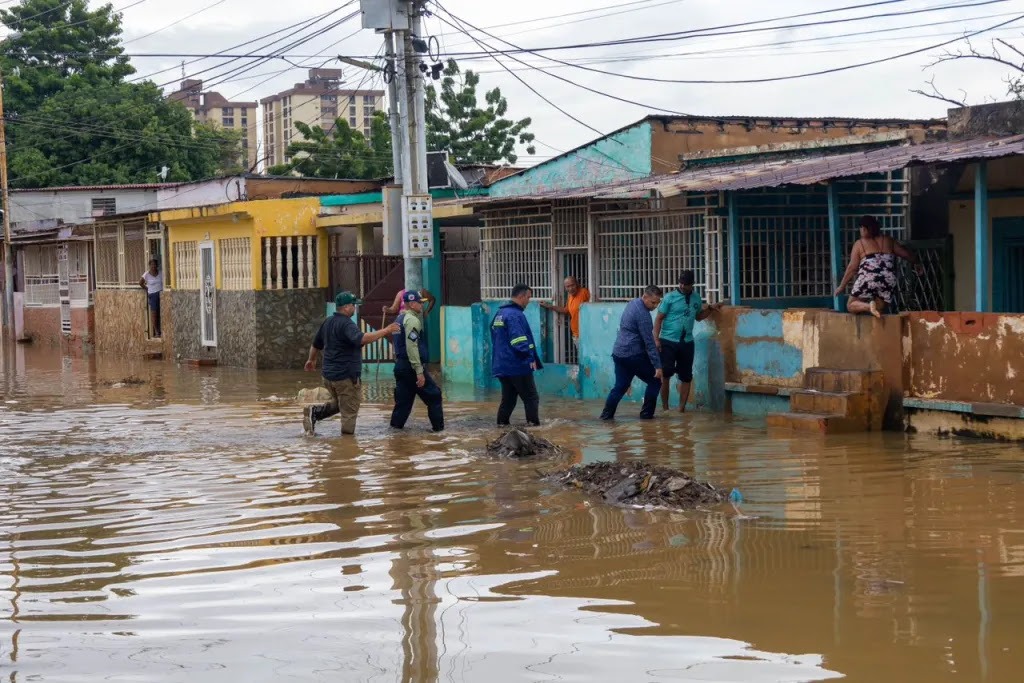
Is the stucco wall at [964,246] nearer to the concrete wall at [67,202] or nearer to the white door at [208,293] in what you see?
the white door at [208,293]

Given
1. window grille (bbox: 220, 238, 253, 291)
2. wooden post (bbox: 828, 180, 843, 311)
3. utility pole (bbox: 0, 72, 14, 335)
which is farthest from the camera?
utility pole (bbox: 0, 72, 14, 335)

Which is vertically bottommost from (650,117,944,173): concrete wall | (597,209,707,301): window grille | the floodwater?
the floodwater

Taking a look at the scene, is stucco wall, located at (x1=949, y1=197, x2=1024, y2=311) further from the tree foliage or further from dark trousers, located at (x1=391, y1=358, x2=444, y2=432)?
the tree foliage

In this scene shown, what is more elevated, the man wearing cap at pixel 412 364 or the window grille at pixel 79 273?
the window grille at pixel 79 273

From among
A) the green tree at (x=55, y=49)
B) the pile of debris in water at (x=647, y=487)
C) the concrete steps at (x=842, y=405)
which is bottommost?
the pile of debris in water at (x=647, y=487)

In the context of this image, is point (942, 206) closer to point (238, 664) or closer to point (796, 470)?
point (796, 470)

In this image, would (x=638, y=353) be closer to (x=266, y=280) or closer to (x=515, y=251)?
(x=515, y=251)

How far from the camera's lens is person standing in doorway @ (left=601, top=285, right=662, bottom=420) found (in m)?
14.7

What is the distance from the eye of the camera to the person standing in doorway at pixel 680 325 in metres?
15.1

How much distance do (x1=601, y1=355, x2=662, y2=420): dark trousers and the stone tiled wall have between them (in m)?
11.1

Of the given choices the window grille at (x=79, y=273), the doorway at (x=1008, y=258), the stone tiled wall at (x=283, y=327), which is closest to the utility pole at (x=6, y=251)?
the window grille at (x=79, y=273)

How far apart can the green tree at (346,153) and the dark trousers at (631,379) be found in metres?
33.4

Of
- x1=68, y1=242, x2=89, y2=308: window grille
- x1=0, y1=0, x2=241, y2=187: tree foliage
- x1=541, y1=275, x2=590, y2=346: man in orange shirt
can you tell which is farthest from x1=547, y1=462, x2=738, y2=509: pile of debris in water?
x1=0, y1=0, x2=241, y2=187: tree foliage

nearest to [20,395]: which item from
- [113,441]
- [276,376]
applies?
[276,376]
